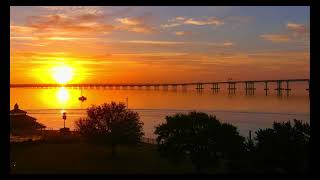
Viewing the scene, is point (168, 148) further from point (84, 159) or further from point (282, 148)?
point (84, 159)

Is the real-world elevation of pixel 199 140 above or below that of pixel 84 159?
above

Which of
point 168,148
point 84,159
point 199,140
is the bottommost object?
point 84,159

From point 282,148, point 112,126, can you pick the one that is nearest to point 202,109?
point 112,126

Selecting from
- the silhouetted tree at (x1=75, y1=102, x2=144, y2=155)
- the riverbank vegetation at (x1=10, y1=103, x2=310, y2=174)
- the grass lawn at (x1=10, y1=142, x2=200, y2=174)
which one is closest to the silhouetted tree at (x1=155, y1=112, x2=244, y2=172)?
the riverbank vegetation at (x1=10, y1=103, x2=310, y2=174)

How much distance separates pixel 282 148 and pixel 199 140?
268 centimetres

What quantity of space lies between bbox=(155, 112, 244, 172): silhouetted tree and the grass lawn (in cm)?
39

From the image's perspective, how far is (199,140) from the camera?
35.8ft

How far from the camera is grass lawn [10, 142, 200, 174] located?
11206mm

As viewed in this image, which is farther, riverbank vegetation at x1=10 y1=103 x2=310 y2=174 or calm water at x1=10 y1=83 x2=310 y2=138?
calm water at x1=10 y1=83 x2=310 y2=138

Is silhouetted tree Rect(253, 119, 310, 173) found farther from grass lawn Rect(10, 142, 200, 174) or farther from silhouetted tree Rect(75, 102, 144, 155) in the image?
silhouetted tree Rect(75, 102, 144, 155)

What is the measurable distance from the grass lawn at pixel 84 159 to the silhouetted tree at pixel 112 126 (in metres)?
0.53
